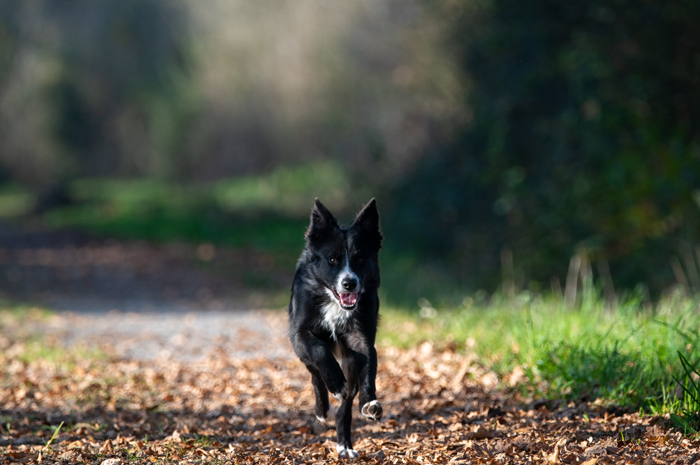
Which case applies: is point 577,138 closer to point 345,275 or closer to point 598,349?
point 598,349

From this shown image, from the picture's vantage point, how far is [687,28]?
420 inches

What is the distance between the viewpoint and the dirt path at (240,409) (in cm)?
431

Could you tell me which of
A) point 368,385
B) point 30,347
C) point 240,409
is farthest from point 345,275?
point 30,347

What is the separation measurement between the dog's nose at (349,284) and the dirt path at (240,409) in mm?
999

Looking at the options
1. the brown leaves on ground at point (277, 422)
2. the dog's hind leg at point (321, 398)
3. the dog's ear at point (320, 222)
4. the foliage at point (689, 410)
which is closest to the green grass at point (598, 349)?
the foliage at point (689, 410)

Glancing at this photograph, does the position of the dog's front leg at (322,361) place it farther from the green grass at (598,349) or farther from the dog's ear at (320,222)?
the green grass at (598,349)

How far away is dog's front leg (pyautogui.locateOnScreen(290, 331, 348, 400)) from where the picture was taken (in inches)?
171

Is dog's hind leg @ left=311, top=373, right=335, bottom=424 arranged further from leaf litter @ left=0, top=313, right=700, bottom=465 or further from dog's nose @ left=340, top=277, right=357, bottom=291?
dog's nose @ left=340, top=277, right=357, bottom=291

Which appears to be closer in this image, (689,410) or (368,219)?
(689,410)

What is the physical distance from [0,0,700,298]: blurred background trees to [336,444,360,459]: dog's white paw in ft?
15.1

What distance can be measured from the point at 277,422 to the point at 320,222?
1.76 metres

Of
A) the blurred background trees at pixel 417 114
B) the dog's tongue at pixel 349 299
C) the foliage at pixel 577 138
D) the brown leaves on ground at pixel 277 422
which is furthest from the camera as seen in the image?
the blurred background trees at pixel 417 114

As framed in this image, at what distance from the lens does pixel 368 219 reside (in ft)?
14.9

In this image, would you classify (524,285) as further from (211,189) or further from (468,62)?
(211,189)
